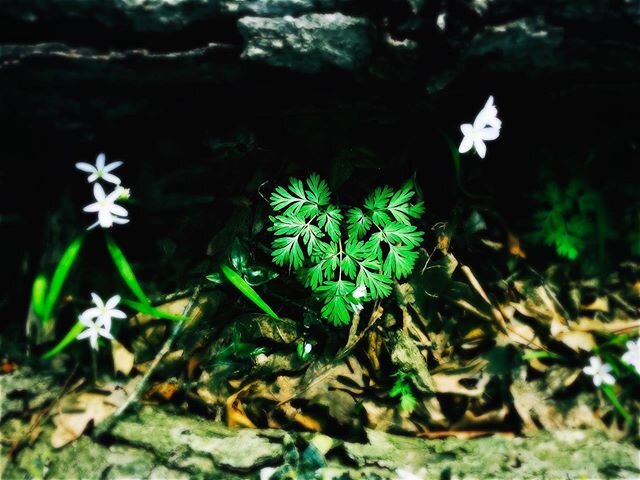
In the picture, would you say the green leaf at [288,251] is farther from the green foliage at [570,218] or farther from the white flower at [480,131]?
the green foliage at [570,218]

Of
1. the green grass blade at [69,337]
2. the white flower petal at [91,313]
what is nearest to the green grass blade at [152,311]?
the white flower petal at [91,313]

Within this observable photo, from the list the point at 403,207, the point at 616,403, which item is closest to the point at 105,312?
the point at 403,207

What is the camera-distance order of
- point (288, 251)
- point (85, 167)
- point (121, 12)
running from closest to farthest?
point (121, 12)
point (85, 167)
point (288, 251)

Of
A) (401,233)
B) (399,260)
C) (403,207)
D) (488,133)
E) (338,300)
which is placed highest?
(488,133)

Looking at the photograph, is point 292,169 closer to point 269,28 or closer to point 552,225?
point 269,28

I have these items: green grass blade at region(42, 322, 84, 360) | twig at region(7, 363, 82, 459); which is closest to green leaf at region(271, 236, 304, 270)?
green grass blade at region(42, 322, 84, 360)

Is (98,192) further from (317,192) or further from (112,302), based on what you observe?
(317,192)

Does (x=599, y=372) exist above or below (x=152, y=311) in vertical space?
below
